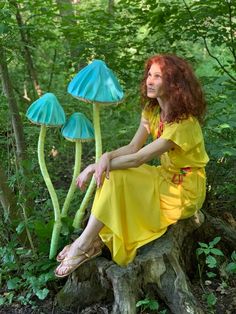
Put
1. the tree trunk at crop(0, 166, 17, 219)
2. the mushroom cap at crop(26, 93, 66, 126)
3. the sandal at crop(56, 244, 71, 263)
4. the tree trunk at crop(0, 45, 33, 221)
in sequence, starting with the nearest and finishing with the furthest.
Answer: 1. the mushroom cap at crop(26, 93, 66, 126)
2. the sandal at crop(56, 244, 71, 263)
3. the tree trunk at crop(0, 166, 17, 219)
4. the tree trunk at crop(0, 45, 33, 221)

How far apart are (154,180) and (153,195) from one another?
0.34 feet

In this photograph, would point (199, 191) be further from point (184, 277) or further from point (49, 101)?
point (49, 101)

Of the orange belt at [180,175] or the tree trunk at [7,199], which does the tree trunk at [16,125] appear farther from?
the orange belt at [180,175]

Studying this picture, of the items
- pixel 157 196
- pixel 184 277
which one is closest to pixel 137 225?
pixel 157 196

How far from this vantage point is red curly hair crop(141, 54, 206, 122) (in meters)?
2.63

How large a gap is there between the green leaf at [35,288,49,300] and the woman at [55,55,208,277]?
175mm

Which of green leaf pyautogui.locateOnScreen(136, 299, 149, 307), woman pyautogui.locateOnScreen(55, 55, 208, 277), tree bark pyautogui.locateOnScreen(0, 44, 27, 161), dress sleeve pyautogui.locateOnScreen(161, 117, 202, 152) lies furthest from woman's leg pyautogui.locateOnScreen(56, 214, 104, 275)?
tree bark pyautogui.locateOnScreen(0, 44, 27, 161)

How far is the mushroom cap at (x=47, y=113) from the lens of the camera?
264 cm

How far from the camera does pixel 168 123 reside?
2646 mm

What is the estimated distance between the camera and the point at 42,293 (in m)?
2.75

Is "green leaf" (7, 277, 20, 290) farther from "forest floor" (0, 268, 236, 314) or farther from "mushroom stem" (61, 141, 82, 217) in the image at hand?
"mushroom stem" (61, 141, 82, 217)

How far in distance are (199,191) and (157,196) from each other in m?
0.29

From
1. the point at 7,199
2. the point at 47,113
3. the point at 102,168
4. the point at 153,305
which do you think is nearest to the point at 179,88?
the point at 102,168

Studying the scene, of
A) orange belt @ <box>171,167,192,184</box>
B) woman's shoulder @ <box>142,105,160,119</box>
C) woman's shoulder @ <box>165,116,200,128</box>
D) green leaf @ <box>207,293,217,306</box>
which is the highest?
woman's shoulder @ <box>142,105,160,119</box>
